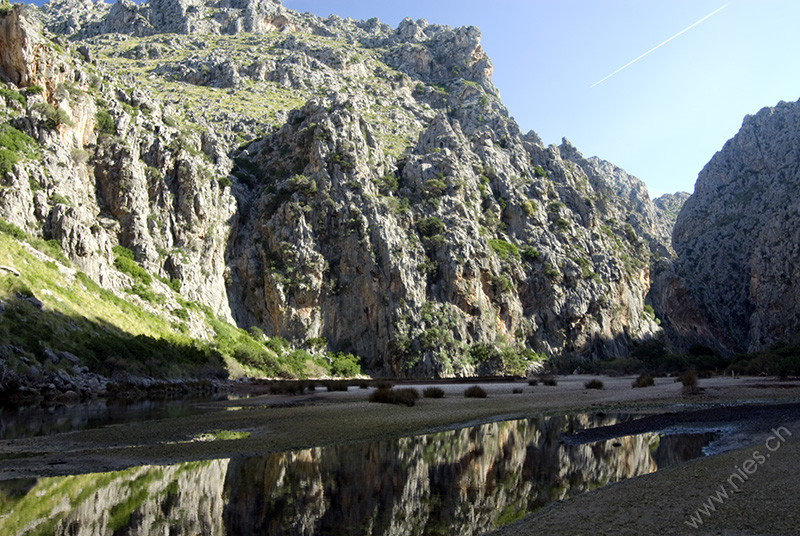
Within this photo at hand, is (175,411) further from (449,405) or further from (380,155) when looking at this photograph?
(380,155)

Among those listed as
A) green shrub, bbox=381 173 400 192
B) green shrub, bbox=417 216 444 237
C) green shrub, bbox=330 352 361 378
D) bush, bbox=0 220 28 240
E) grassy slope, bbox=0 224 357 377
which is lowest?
green shrub, bbox=330 352 361 378

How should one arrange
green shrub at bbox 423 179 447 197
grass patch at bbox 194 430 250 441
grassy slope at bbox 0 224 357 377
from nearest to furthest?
grass patch at bbox 194 430 250 441 < grassy slope at bbox 0 224 357 377 < green shrub at bbox 423 179 447 197

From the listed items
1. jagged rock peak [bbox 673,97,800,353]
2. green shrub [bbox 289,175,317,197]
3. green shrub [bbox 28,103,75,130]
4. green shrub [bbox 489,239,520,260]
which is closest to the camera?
green shrub [bbox 28,103,75,130]

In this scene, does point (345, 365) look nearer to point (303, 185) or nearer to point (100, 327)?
point (303, 185)

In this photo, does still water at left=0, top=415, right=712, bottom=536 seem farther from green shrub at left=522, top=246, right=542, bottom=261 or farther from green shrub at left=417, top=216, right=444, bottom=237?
green shrub at left=522, top=246, right=542, bottom=261

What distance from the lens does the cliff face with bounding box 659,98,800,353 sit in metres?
90.2

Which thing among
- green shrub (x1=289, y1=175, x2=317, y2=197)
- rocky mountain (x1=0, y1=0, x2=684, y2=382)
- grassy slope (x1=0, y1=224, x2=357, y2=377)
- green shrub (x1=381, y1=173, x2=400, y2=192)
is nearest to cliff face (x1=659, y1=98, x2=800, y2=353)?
rocky mountain (x1=0, y1=0, x2=684, y2=382)

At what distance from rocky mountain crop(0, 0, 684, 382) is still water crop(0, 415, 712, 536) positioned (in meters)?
40.7

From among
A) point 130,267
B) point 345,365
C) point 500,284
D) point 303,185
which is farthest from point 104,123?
point 500,284

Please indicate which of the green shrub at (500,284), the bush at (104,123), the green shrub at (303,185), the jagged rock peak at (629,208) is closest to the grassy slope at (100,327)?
the bush at (104,123)

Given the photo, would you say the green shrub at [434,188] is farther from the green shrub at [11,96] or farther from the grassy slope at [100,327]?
the green shrub at [11,96]

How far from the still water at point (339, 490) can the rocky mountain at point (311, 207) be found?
134 ft

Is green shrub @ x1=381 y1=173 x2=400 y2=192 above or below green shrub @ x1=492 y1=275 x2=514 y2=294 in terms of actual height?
above

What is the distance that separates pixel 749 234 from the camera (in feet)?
360
